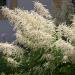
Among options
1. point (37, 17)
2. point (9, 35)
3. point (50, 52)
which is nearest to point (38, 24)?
point (37, 17)

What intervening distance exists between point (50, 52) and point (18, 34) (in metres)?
0.37

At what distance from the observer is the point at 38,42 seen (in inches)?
133

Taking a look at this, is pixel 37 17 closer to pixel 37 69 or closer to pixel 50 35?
pixel 50 35

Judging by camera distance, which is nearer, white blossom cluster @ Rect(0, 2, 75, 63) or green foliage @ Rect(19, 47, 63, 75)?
white blossom cluster @ Rect(0, 2, 75, 63)

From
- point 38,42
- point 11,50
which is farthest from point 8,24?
point 38,42

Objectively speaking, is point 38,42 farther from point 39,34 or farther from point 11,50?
point 11,50

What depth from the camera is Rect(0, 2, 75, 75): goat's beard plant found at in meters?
3.29

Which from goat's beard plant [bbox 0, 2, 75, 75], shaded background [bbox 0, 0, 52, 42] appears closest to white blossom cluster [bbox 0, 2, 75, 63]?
goat's beard plant [bbox 0, 2, 75, 75]

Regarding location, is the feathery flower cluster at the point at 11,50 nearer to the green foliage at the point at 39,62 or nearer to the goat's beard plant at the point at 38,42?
the goat's beard plant at the point at 38,42

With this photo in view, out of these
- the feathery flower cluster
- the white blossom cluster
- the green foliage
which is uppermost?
the white blossom cluster

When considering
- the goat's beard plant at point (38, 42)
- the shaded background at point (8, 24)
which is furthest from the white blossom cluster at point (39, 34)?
the shaded background at point (8, 24)

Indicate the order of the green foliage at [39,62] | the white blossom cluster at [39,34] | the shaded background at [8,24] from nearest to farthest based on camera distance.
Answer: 1. the white blossom cluster at [39,34]
2. the green foliage at [39,62]
3. the shaded background at [8,24]

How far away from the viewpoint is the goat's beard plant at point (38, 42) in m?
3.29

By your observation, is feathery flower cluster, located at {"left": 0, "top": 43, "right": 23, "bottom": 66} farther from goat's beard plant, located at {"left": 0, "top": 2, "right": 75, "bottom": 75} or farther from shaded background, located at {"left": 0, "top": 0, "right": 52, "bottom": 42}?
shaded background, located at {"left": 0, "top": 0, "right": 52, "bottom": 42}
